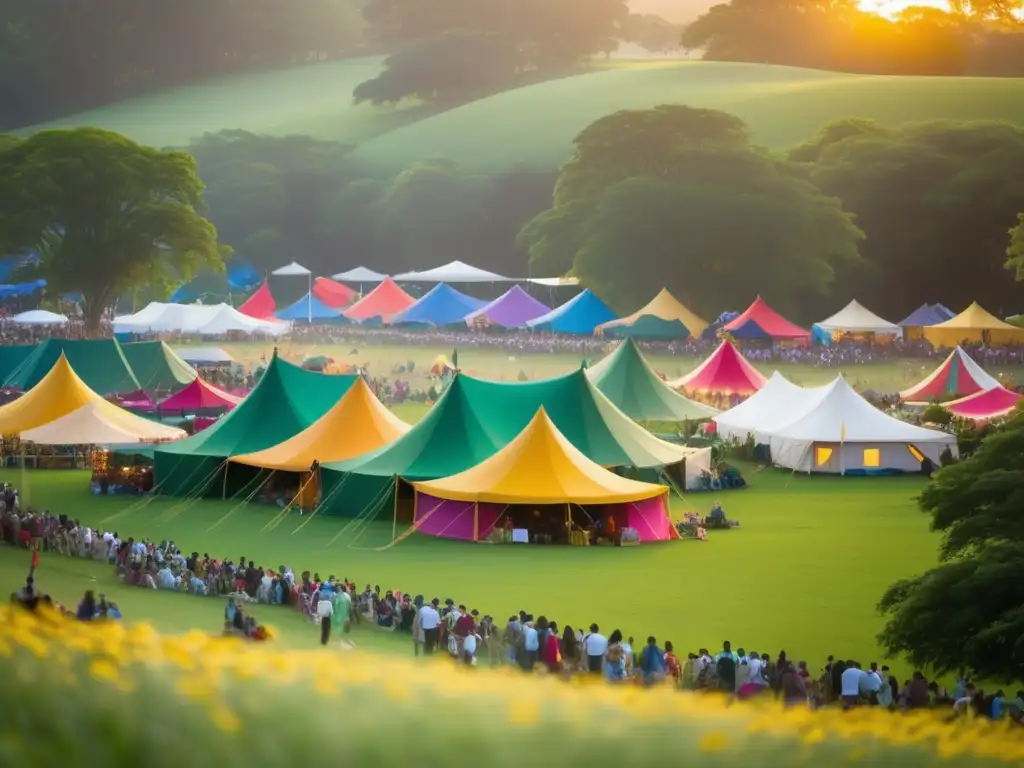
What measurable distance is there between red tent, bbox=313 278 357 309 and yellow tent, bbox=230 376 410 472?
53.5 m

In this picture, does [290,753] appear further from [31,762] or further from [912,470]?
[912,470]

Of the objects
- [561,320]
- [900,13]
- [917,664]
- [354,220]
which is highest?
[900,13]

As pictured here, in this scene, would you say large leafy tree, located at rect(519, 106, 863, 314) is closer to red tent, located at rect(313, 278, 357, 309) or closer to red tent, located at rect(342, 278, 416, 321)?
red tent, located at rect(342, 278, 416, 321)

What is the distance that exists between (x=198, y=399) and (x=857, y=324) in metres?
32.5

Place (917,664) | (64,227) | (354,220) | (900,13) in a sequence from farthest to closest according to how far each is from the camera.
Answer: (900,13), (354,220), (64,227), (917,664)

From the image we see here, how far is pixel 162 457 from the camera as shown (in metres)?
29.2

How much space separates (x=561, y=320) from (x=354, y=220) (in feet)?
140

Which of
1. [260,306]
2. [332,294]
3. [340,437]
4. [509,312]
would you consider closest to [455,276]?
[332,294]

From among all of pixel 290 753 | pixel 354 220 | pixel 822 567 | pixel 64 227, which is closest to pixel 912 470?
pixel 822 567

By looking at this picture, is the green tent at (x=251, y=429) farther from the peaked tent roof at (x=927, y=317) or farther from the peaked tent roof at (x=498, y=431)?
the peaked tent roof at (x=927, y=317)

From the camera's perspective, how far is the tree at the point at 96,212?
6316 centimetres

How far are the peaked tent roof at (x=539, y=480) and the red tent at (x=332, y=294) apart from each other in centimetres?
5749

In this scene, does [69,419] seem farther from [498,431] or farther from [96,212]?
[96,212]

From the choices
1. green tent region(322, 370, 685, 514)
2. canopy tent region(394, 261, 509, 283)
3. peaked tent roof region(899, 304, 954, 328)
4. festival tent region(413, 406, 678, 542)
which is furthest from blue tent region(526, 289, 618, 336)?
festival tent region(413, 406, 678, 542)
